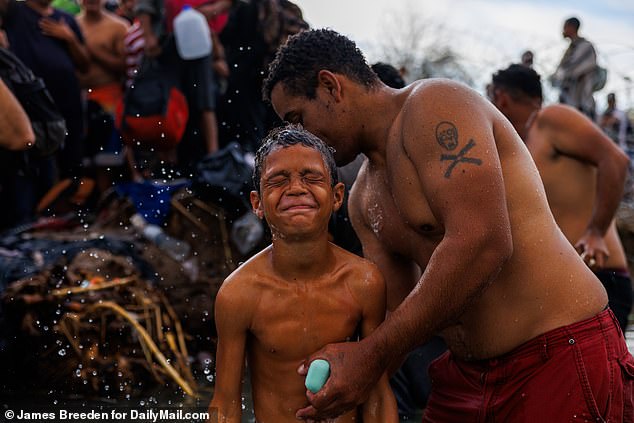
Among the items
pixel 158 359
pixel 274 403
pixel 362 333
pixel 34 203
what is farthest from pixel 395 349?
pixel 34 203

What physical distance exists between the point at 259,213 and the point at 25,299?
9.18ft

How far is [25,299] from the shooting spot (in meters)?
5.04

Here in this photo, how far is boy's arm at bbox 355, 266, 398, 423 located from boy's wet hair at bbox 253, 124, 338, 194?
0.34 meters

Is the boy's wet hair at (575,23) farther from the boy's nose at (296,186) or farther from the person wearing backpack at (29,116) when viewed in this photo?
Answer: the boy's nose at (296,186)

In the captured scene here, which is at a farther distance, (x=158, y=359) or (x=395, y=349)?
(x=158, y=359)

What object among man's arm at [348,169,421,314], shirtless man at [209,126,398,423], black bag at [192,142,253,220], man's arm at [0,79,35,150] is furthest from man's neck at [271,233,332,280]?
black bag at [192,142,253,220]

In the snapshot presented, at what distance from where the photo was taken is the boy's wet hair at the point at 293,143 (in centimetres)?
266

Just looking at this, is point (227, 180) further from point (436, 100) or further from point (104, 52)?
point (436, 100)

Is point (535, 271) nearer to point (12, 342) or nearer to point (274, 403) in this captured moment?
point (274, 403)

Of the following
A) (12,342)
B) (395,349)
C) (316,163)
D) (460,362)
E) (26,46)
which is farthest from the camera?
(26,46)

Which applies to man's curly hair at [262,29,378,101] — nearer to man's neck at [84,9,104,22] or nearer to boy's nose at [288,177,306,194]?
boy's nose at [288,177,306,194]

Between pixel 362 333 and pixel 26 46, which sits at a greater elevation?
pixel 362 333

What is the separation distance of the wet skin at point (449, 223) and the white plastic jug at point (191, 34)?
11.1 feet

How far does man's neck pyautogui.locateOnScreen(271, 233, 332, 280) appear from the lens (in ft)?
8.71
